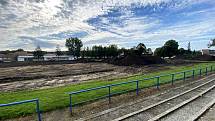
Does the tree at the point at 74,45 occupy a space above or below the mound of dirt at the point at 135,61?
above

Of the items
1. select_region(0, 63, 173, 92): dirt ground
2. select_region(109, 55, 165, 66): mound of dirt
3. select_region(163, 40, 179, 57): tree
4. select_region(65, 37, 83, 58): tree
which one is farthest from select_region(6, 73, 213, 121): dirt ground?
select_region(65, 37, 83, 58): tree

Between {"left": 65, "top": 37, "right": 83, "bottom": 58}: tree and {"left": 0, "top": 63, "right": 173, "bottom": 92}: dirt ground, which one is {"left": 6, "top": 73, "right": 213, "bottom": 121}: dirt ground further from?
{"left": 65, "top": 37, "right": 83, "bottom": 58}: tree

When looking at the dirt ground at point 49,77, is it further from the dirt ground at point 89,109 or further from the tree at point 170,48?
the tree at point 170,48

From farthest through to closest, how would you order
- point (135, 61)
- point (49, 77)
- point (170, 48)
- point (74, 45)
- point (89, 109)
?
1. point (74, 45)
2. point (170, 48)
3. point (135, 61)
4. point (49, 77)
5. point (89, 109)

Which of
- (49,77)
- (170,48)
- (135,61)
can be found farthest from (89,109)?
(170,48)

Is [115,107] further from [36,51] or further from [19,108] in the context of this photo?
[36,51]

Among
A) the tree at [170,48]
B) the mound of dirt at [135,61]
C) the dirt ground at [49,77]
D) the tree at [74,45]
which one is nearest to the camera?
the dirt ground at [49,77]

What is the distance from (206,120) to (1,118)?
364 inches

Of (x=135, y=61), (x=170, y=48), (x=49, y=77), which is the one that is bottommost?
(x=49, y=77)

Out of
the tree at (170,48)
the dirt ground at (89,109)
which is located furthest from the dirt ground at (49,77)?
the tree at (170,48)

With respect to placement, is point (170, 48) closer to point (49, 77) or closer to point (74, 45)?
point (74, 45)

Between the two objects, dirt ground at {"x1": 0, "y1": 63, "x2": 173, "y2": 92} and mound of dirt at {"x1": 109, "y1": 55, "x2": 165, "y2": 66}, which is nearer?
dirt ground at {"x1": 0, "y1": 63, "x2": 173, "y2": 92}

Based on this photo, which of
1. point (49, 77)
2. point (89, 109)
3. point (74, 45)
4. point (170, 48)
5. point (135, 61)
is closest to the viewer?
point (89, 109)

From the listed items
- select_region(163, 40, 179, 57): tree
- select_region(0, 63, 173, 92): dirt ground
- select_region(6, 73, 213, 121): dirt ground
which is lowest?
select_region(0, 63, 173, 92): dirt ground
